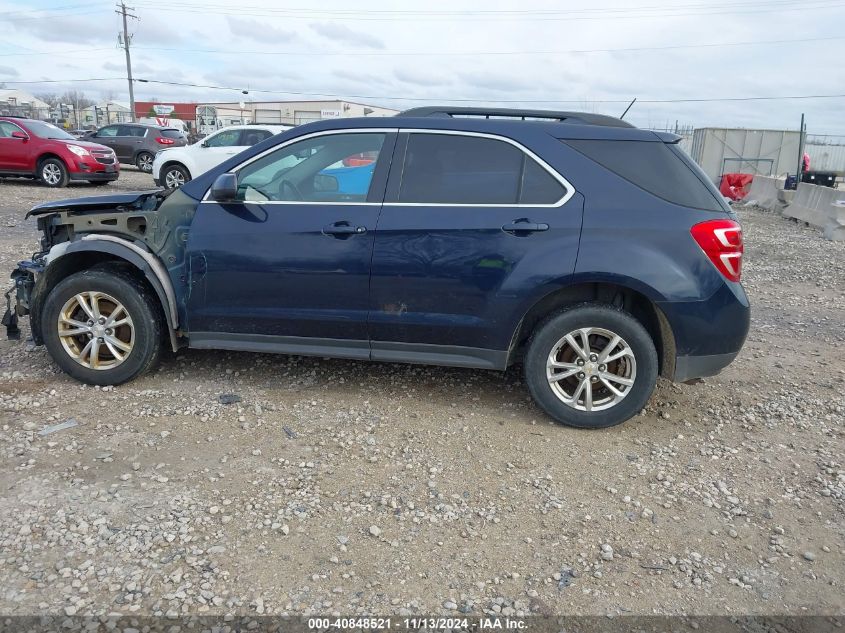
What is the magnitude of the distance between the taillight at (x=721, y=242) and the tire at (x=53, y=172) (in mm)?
15885

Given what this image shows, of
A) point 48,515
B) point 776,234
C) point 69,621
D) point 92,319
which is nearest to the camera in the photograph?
point 69,621

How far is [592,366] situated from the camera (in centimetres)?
400

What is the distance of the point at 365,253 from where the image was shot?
4043 millimetres

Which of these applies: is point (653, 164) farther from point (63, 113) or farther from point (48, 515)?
point (63, 113)

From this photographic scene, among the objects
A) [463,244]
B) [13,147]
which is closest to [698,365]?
[463,244]

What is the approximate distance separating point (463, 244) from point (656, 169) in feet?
4.07

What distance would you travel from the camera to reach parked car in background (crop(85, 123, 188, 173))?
2219 centimetres

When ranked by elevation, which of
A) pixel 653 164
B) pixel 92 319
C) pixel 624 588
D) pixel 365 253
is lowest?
pixel 624 588

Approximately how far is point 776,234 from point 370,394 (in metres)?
11.7

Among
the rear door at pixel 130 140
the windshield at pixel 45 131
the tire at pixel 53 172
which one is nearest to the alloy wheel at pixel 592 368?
the tire at pixel 53 172

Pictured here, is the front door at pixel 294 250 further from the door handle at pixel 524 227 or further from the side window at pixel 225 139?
the side window at pixel 225 139

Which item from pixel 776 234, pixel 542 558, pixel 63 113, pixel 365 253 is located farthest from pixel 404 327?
pixel 63 113

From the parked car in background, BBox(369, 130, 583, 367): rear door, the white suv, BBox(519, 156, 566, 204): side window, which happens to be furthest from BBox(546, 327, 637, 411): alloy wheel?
the parked car in background

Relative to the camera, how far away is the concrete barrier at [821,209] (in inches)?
499
